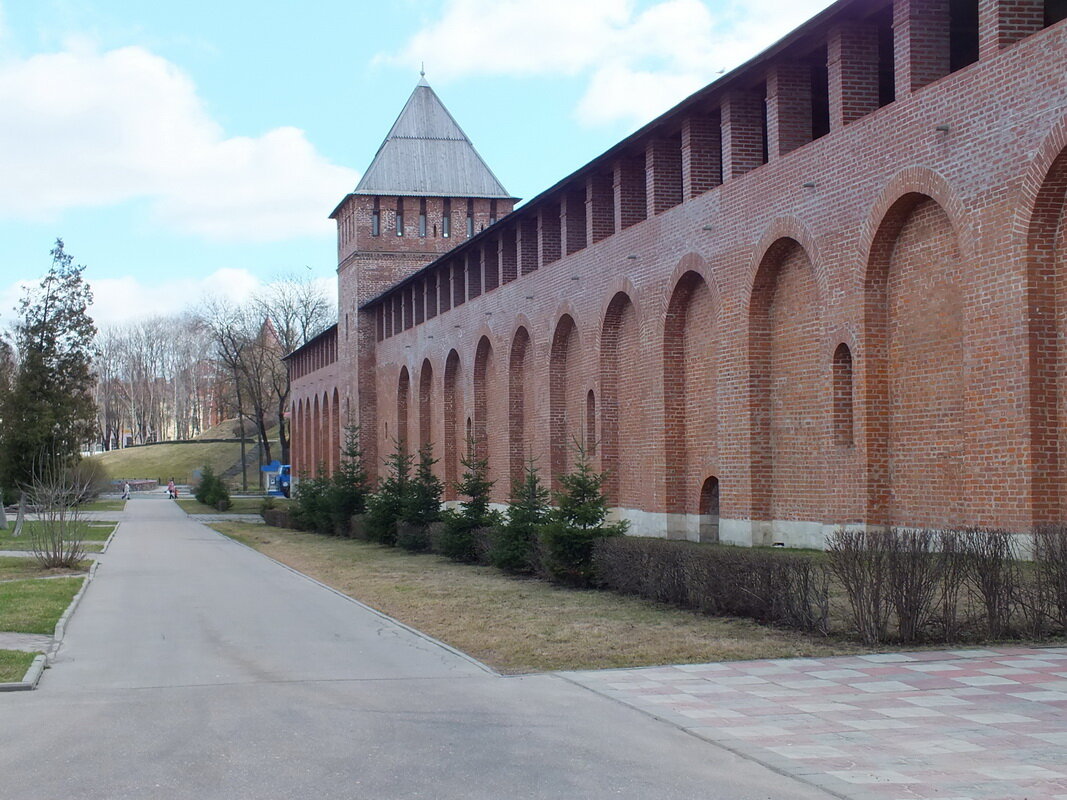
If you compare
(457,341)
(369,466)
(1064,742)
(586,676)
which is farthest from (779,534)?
(369,466)

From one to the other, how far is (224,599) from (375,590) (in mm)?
2495

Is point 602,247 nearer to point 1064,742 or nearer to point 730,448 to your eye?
point 730,448

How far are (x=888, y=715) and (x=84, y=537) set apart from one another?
19662 mm

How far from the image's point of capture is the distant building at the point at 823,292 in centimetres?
1331

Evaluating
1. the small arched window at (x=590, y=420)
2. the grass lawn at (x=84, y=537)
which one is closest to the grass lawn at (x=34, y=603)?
the grass lawn at (x=84, y=537)

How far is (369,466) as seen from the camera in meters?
48.9

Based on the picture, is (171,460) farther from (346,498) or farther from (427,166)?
(346,498)

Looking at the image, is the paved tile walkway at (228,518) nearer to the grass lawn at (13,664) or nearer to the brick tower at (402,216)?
the brick tower at (402,216)

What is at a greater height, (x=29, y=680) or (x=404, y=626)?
(x=29, y=680)

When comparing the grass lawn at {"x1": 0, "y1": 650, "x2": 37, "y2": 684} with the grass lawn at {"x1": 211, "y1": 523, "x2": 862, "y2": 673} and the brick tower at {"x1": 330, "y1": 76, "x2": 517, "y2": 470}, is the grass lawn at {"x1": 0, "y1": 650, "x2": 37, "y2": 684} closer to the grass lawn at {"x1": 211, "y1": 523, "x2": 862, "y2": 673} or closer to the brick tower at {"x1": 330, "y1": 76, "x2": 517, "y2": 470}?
the grass lawn at {"x1": 211, "y1": 523, "x2": 862, "y2": 673}

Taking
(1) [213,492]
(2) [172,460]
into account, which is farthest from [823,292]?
(2) [172,460]

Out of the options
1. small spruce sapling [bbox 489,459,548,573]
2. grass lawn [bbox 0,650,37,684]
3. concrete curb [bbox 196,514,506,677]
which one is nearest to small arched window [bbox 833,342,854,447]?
small spruce sapling [bbox 489,459,548,573]

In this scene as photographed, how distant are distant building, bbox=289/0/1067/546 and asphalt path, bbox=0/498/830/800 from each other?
24.5ft

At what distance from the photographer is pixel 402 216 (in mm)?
49156
